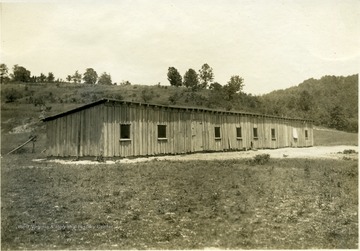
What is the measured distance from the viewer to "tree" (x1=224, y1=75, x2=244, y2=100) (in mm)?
43031

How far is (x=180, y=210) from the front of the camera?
7969mm

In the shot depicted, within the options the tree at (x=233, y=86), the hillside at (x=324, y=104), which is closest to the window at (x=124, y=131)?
the tree at (x=233, y=86)

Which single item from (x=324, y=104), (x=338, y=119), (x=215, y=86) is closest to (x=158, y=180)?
(x=338, y=119)

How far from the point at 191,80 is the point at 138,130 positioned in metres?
40.7

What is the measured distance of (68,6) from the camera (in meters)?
10.8

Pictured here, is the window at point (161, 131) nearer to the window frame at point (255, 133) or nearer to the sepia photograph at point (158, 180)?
the sepia photograph at point (158, 180)

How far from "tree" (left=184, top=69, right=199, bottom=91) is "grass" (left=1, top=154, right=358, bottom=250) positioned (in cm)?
4501

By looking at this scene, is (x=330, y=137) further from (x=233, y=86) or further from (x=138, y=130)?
(x=138, y=130)

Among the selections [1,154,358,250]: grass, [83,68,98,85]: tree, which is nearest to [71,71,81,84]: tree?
[83,68,98,85]: tree

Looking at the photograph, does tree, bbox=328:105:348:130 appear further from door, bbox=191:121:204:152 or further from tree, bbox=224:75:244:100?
door, bbox=191:121:204:152

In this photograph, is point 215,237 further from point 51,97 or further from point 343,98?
point 343,98

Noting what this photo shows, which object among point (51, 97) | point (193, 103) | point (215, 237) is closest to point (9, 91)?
point (51, 97)

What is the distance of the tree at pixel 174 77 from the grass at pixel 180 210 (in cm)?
4917

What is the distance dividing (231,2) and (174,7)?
1909mm
